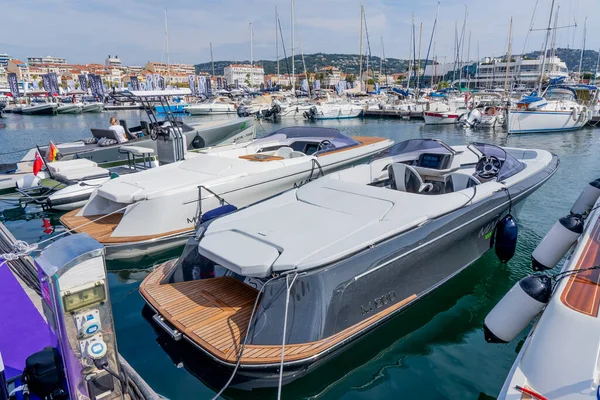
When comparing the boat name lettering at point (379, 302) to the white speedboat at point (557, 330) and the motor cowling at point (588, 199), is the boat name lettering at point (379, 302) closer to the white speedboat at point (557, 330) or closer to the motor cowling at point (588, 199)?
the white speedboat at point (557, 330)

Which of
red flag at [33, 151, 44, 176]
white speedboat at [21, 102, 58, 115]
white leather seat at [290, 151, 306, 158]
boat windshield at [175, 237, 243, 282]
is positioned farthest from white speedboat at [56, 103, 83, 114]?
boat windshield at [175, 237, 243, 282]

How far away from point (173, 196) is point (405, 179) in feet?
11.7

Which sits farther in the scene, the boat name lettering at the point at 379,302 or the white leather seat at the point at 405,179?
the white leather seat at the point at 405,179

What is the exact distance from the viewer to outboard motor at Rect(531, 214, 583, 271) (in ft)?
16.0

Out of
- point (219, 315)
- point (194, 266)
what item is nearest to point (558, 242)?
point (219, 315)

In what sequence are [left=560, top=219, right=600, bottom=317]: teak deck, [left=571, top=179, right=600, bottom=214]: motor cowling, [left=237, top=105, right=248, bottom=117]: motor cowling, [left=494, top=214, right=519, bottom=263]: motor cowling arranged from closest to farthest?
[left=560, top=219, right=600, bottom=317]: teak deck
[left=494, top=214, right=519, bottom=263]: motor cowling
[left=571, top=179, right=600, bottom=214]: motor cowling
[left=237, top=105, right=248, bottom=117]: motor cowling

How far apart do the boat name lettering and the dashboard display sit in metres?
3.42

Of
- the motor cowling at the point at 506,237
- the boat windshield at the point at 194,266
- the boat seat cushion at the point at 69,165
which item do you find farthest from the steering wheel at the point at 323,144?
the boat seat cushion at the point at 69,165

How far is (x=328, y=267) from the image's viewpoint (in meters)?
3.45

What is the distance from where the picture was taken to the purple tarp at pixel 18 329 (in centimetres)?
322

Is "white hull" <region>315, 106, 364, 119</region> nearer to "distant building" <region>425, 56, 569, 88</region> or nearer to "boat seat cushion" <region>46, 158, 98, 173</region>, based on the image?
"boat seat cushion" <region>46, 158, 98, 173</region>

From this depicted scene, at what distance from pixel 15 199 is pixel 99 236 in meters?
4.79

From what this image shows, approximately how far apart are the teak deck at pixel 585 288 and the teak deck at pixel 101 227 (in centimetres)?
507

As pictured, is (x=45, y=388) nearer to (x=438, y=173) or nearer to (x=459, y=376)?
(x=459, y=376)
